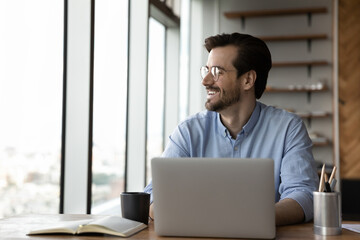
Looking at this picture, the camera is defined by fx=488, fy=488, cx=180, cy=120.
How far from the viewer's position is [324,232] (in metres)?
1.35

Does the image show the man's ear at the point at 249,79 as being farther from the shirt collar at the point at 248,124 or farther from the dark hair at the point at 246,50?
the shirt collar at the point at 248,124

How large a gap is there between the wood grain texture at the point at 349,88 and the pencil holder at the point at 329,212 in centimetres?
470

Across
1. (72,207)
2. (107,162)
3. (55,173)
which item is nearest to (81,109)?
(55,173)

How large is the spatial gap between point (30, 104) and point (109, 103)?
1221 mm

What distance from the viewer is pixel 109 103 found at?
3.88 m

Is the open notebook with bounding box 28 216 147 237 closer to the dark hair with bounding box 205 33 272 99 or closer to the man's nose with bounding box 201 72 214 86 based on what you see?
the man's nose with bounding box 201 72 214 86

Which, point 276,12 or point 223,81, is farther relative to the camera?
point 276,12

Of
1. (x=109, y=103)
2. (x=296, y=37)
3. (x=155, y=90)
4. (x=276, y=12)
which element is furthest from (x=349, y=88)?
(x=109, y=103)

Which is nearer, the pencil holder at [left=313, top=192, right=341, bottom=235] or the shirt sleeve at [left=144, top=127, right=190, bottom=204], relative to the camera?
the pencil holder at [left=313, top=192, right=341, bottom=235]

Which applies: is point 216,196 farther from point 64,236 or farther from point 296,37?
point 296,37

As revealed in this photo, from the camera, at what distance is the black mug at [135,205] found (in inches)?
59.3

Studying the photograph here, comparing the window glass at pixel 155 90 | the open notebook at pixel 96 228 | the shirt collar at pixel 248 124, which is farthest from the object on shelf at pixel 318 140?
the open notebook at pixel 96 228

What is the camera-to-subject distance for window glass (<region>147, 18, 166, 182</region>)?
480 centimetres

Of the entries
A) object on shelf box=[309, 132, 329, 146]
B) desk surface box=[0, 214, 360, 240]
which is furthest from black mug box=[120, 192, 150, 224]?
object on shelf box=[309, 132, 329, 146]
